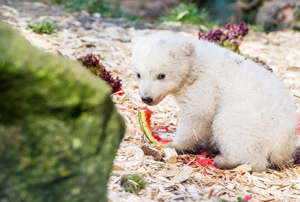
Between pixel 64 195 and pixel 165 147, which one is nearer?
pixel 64 195

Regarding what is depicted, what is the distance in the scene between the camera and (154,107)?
4.98 metres

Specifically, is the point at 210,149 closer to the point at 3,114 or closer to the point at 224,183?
the point at 224,183

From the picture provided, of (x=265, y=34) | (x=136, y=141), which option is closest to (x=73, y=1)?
(x=265, y=34)

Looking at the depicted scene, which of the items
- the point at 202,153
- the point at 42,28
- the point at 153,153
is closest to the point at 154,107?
the point at 202,153

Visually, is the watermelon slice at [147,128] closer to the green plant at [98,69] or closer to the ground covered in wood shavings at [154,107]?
the ground covered in wood shavings at [154,107]

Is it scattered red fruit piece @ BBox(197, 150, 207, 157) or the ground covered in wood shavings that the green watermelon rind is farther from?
scattered red fruit piece @ BBox(197, 150, 207, 157)

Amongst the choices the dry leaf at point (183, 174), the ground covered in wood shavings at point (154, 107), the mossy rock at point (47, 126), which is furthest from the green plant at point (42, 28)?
the mossy rock at point (47, 126)

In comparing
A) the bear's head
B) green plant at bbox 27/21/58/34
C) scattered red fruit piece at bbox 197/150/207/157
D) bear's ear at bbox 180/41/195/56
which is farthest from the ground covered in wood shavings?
bear's ear at bbox 180/41/195/56

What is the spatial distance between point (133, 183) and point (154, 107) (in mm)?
2119

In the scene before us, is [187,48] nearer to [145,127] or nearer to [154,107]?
[145,127]

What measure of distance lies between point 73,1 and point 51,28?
10.1 ft

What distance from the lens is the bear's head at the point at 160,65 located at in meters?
3.56

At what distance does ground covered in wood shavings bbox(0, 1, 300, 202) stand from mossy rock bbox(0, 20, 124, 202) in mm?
766

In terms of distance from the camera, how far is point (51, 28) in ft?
21.1
